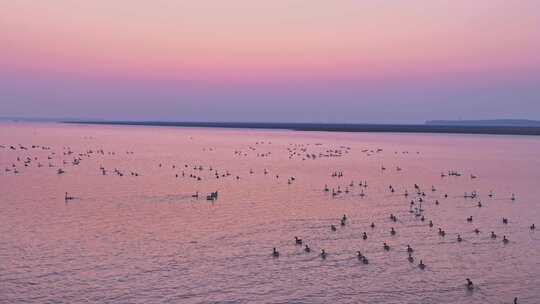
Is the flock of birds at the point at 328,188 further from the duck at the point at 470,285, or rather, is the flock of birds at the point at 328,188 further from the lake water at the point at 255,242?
the lake water at the point at 255,242

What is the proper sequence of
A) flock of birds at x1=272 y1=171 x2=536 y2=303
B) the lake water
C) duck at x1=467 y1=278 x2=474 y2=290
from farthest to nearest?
flock of birds at x1=272 y1=171 x2=536 y2=303, duck at x1=467 y1=278 x2=474 y2=290, the lake water

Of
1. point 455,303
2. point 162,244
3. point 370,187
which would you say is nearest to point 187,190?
point 370,187

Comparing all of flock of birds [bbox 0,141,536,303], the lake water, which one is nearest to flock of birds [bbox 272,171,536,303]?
flock of birds [bbox 0,141,536,303]

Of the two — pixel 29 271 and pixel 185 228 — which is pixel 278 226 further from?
pixel 29 271

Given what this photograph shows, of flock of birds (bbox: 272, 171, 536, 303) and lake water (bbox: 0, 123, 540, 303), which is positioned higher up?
flock of birds (bbox: 272, 171, 536, 303)

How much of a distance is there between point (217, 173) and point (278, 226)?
3427 cm

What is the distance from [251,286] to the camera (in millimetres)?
24938

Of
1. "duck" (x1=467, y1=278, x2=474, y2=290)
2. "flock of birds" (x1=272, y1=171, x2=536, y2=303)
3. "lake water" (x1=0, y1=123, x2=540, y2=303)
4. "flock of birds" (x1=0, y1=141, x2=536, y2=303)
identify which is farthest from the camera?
"flock of birds" (x1=0, y1=141, x2=536, y2=303)

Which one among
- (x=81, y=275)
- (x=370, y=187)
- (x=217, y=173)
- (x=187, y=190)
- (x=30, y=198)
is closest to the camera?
(x=81, y=275)

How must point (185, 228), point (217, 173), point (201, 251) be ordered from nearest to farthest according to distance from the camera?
point (201, 251) < point (185, 228) < point (217, 173)

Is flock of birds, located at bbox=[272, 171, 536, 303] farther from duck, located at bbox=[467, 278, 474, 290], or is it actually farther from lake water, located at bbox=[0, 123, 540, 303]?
lake water, located at bbox=[0, 123, 540, 303]

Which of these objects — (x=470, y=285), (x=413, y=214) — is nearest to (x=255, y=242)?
(x=470, y=285)

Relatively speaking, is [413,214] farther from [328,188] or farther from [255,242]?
[328,188]

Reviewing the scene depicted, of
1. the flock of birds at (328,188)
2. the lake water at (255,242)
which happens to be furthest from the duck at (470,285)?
the lake water at (255,242)
